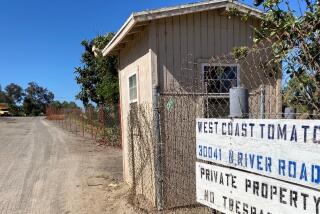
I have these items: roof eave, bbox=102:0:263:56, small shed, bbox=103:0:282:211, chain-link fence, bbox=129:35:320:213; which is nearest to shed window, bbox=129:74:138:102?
small shed, bbox=103:0:282:211

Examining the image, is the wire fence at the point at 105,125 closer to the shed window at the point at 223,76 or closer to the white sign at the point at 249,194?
the shed window at the point at 223,76

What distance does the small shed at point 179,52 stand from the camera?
6.45 m

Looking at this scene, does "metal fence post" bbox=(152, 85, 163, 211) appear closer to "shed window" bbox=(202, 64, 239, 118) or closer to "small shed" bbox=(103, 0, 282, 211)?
"small shed" bbox=(103, 0, 282, 211)

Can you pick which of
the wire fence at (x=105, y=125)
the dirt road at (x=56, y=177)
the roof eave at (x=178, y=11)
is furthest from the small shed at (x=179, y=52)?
the wire fence at (x=105, y=125)

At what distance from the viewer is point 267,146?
2.49 metres

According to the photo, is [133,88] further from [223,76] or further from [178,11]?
[178,11]

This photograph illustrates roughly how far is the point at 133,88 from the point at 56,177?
390cm

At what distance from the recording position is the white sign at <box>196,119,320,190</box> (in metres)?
2.18

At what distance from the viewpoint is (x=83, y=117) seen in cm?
2477

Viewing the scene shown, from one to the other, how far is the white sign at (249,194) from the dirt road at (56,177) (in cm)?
430

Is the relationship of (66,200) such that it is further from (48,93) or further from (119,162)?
(48,93)

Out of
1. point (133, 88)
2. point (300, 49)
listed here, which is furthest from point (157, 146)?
point (300, 49)

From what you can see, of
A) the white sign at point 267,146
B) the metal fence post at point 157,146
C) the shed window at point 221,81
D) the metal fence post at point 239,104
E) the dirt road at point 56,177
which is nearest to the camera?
the white sign at point 267,146

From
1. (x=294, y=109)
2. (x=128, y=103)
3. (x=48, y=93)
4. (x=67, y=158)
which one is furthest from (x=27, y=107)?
(x=294, y=109)
